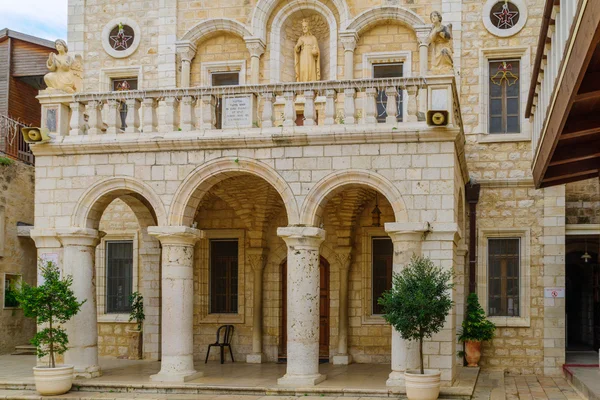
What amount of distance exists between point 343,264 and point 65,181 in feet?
19.5

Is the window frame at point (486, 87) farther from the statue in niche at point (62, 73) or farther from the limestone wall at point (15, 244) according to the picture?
the limestone wall at point (15, 244)

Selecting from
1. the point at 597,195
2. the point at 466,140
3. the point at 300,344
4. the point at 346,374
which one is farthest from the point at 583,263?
the point at 300,344

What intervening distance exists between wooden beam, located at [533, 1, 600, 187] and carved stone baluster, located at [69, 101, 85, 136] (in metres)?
8.00

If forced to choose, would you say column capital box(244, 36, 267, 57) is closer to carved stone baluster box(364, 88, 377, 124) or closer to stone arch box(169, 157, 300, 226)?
stone arch box(169, 157, 300, 226)

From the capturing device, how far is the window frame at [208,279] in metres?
Answer: 18.9

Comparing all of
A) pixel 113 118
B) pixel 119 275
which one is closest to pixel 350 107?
pixel 113 118

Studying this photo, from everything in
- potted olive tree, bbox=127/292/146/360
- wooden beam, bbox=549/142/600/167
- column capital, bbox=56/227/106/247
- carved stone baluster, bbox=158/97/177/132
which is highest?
carved stone baluster, bbox=158/97/177/132

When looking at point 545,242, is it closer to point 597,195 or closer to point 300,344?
point 597,195

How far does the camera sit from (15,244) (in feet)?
70.8

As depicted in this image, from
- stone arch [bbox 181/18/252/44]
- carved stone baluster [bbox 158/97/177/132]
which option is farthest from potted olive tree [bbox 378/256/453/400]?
stone arch [bbox 181/18/252/44]

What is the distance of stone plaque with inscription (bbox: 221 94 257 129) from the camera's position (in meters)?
15.0

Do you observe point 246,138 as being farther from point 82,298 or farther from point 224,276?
point 224,276

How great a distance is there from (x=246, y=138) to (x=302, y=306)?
2.92 meters

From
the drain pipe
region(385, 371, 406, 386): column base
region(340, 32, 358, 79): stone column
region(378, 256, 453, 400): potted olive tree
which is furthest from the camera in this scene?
region(340, 32, 358, 79): stone column
